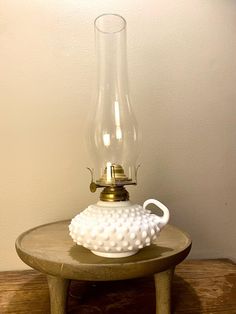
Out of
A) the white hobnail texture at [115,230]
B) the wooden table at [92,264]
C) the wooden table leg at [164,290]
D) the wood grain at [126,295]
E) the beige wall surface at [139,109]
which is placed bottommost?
the wood grain at [126,295]

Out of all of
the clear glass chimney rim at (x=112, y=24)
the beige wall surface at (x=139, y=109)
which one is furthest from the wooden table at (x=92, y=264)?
the clear glass chimney rim at (x=112, y=24)

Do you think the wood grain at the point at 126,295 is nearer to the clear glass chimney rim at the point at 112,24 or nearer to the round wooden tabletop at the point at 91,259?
the round wooden tabletop at the point at 91,259

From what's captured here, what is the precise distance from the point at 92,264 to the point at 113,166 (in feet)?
0.53

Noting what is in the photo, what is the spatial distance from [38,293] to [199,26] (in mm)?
677

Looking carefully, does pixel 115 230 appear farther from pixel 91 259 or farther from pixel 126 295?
pixel 126 295

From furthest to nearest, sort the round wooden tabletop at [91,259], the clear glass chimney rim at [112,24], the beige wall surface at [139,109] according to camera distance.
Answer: the beige wall surface at [139,109], the clear glass chimney rim at [112,24], the round wooden tabletop at [91,259]

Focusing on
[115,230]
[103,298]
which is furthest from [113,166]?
[103,298]

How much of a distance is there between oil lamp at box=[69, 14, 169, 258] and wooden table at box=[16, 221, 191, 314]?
0.9 inches

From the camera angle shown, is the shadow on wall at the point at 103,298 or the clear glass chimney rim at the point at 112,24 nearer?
the shadow on wall at the point at 103,298

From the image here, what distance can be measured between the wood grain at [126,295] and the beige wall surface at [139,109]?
5.2 inches

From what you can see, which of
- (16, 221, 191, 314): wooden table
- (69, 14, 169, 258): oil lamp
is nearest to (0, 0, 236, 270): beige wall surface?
(69, 14, 169, 258): oil lamp

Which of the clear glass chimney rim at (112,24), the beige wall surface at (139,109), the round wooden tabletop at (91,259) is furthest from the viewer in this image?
the beige wall surface at (139,109)

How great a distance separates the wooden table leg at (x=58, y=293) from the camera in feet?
1.49

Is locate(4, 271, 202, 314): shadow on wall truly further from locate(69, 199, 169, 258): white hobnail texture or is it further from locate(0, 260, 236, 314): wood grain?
locate(69, 199, 169, 258): white hobnail texture
